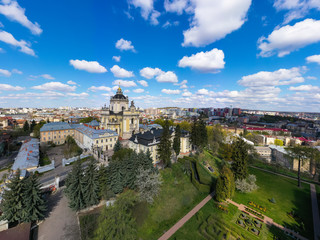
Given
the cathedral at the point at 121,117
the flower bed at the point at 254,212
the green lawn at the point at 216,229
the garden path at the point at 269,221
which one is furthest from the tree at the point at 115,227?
the cathedral at the point at 121,117

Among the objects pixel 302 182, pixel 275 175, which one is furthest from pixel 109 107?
pixel 302 182

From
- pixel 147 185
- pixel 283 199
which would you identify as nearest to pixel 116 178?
pixel 147 185

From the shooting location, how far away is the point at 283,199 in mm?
26797

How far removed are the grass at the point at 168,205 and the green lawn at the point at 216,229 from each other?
1.95m

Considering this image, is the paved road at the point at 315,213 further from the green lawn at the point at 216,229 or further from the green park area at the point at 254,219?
the green lawn at the point at 216,229

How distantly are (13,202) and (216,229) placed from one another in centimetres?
2606

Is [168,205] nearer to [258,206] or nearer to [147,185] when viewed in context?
[147,185]

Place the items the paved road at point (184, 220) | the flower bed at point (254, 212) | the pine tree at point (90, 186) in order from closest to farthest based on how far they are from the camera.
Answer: the paved road at point (184, 220) → the pine tree at point (90, 186) → the flower bed at point (254, 212)

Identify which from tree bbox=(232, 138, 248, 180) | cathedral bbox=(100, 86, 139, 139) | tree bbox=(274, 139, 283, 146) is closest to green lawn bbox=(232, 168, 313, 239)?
tree bbox=(232, 138, 248, 180)

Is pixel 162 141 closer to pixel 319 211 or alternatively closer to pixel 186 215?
pixel 186 215

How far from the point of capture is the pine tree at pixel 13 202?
15.8 metres

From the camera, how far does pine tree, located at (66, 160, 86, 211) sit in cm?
1892

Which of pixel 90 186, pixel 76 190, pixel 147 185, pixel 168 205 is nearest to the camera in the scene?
pixel 76 190

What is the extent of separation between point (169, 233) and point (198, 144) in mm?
24055
